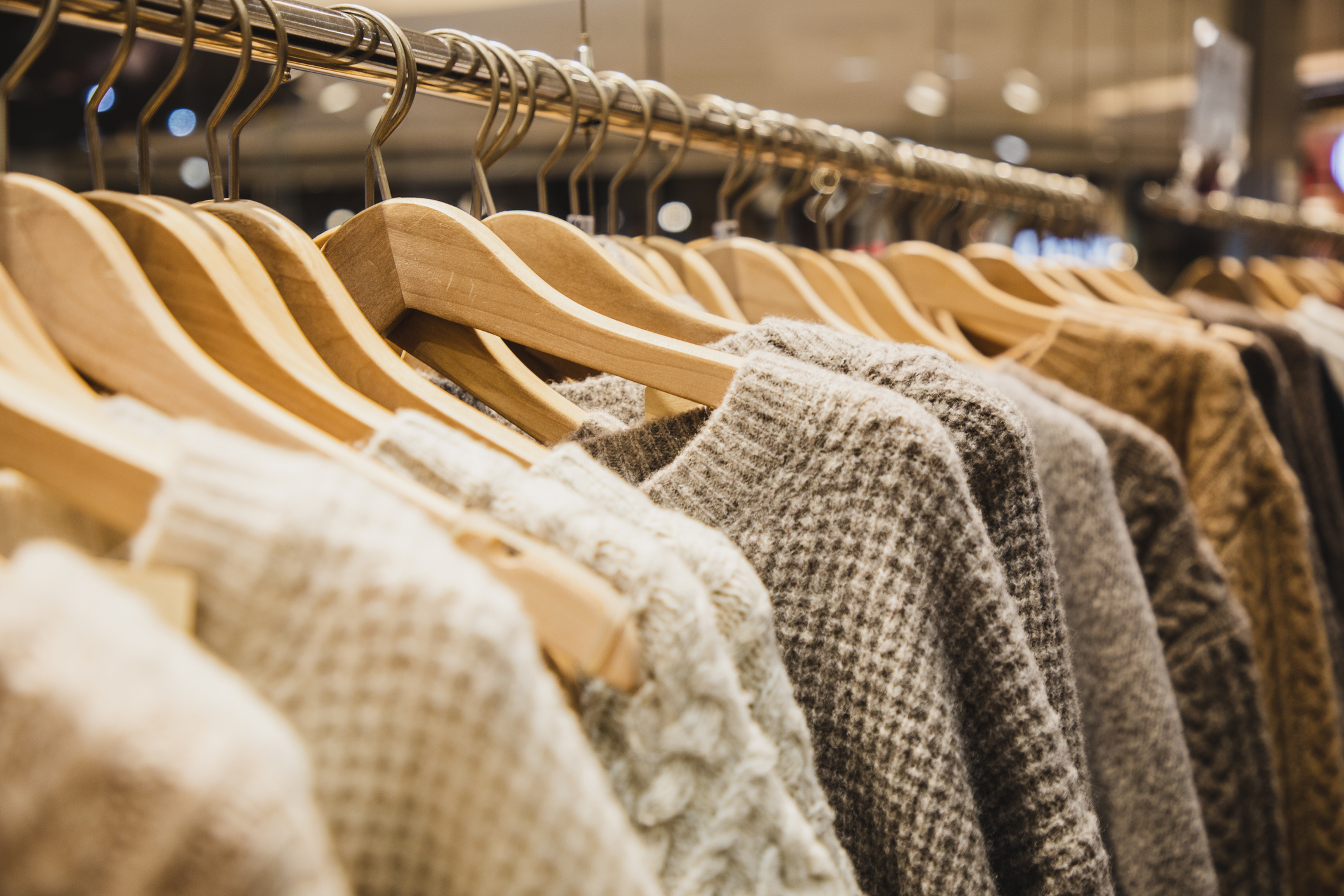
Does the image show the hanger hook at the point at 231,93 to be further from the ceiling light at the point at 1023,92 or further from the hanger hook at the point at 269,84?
the ceiling light at the point at 1023,92


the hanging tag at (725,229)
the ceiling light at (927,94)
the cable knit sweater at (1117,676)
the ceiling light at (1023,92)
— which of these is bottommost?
the cable knit sweater at (1117,676)

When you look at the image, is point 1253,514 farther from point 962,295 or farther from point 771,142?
point 771,142

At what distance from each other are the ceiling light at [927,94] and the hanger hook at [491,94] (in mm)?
3192

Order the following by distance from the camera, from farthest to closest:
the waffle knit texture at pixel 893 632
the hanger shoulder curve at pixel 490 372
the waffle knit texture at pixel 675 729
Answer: the hanger shoulder curve at pixel 490 372 → the waffle knit texture at pixel 893 632 → the waffle knit texture at pixel 675 729

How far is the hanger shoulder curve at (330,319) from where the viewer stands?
0.43 m

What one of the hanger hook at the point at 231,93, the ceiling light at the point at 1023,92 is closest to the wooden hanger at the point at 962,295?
the hanger hook at the point at 231,93

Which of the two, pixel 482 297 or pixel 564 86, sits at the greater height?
pixel 564 86

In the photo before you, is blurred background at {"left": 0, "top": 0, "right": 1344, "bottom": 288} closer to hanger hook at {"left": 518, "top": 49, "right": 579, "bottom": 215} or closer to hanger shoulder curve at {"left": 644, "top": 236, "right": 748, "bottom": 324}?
hanger hook at {"left": 518, "top": 49, "right": 579, "bottom": 215}

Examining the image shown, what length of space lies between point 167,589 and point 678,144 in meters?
0.61

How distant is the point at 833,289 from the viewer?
31.5 inches

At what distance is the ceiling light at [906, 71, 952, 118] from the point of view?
372 cm

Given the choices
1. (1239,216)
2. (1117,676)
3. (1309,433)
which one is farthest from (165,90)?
(1239,216)

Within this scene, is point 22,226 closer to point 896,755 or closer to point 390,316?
point 390,316

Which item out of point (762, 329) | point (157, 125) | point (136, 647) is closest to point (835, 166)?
point (762, 329)
